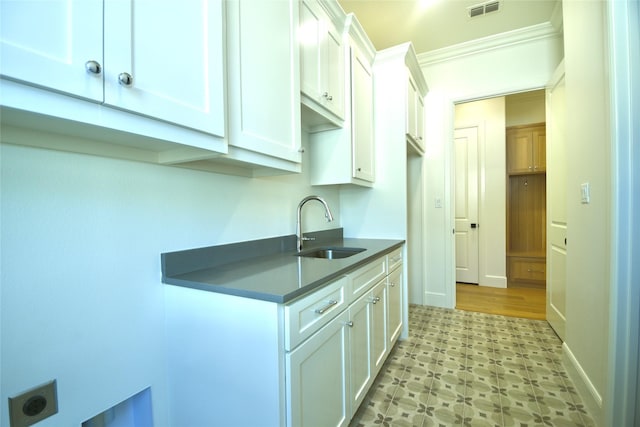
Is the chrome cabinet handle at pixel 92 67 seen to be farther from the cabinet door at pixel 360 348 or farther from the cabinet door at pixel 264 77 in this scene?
the cabinet door at pixel 360 348

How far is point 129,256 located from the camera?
955mm

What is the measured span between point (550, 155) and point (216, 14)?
9.10 ft

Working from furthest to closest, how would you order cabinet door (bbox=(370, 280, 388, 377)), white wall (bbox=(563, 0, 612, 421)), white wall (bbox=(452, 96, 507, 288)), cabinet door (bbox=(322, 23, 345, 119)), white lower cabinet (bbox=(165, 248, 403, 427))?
white wall (bbox=(452, 96, 507, 288)) → cabinet door (bbox=(322, 23, 345, 119)) → cabinet door (bbox=(370, 280, 388, 377)) → white wall (bbox=(563, 0, 612, 421)) → white lower cabinet (bbox=(165, 248, 403, 427))

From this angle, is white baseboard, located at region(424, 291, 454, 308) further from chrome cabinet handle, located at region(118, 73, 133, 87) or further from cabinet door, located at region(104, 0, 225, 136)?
chrome cabinet handle, located at region(118, 73, 133, 87)

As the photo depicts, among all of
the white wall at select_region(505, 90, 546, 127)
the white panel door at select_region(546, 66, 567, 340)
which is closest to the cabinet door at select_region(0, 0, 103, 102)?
the white panel door at select_region(546, 66, 567, 340)

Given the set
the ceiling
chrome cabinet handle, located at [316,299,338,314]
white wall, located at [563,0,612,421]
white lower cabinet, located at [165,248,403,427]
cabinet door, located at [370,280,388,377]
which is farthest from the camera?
the ceiling

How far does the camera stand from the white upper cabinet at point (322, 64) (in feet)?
4.77

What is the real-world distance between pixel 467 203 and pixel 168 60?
3.97 metres

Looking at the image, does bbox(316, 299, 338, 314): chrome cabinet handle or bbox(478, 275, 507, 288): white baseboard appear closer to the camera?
bbox(316, 299, 338, 314): chrome cabinet handle

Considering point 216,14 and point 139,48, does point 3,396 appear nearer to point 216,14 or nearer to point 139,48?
point 139,48

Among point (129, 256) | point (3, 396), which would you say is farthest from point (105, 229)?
point (3, 396)

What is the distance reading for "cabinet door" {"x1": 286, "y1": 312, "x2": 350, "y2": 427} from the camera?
85 cm

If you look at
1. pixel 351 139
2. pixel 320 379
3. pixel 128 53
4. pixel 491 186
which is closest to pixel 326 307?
pixel 320 379

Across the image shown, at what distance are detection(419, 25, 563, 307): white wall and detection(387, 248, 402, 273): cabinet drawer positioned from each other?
3.49 ft
